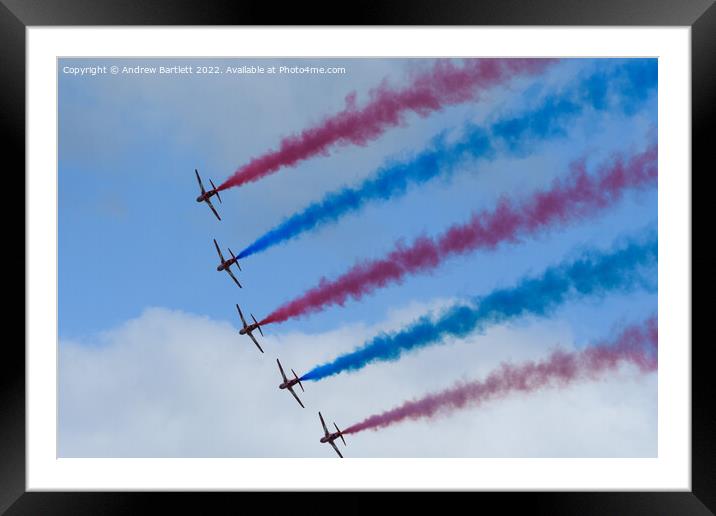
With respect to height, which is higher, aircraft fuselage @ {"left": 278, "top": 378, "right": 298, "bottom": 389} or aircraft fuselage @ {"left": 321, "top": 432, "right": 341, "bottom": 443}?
aircraft fuselage @ {"left": 278, "top": 378, "right": 298, "bottom": 389}

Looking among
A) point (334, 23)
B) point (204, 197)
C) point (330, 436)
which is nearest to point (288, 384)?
point (330, 436)

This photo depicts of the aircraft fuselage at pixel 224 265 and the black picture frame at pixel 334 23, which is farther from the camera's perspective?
the aircraft fuselage at pixel 224 265

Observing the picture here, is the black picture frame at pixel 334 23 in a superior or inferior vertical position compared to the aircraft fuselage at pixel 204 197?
inferior

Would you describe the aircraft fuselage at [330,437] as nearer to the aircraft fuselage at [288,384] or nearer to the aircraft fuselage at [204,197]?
the aircraft fuselage at [288,384]

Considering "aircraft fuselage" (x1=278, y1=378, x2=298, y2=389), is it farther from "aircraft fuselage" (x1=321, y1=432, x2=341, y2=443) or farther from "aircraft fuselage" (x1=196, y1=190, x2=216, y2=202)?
"aircraft fuselage" (x1=196, y1=190, x2=216, y2=202)

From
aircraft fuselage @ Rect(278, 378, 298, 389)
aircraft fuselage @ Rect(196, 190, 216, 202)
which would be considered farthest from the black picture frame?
aircraft fuselage @ Rect(278, 378, 298, 389)

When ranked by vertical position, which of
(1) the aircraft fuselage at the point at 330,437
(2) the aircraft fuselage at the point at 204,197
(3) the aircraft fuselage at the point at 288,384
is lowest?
(1) the aircraft fuselage at the point at 330,437

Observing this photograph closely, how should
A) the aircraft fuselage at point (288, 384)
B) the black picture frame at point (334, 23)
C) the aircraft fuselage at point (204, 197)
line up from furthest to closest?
the aircraft fuselage at point (288, 384)
the aircraft fuselage at point (204, 197)
the black picture frame at point (334, 23)

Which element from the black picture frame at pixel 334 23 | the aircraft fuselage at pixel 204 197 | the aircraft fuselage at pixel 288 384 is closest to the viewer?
the black picture frame at pixel 334 23

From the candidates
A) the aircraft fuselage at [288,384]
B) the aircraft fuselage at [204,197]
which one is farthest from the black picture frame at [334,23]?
the aircraft fuselage at [288,384]

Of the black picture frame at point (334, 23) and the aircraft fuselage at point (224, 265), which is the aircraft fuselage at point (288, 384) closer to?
the aircraft fuselage at point (224, 265)

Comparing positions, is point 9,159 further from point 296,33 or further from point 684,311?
point 684,311
